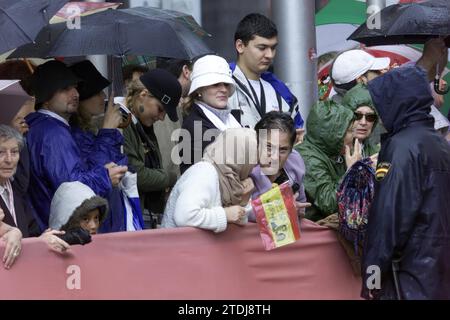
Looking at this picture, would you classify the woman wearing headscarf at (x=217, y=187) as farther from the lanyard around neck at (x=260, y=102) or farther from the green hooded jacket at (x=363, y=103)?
the green hooded jacket at (x=363, y=103)

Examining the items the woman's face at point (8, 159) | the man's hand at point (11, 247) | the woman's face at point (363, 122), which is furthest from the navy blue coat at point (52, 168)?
the woman's face at point (363, 122)

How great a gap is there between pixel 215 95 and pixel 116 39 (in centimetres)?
77

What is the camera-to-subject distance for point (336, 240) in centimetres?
820

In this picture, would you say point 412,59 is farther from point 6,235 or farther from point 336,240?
point 6,235

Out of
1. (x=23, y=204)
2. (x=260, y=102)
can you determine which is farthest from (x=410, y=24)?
(x=23, y=204)

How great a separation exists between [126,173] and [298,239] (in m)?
1.22

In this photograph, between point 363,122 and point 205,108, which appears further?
point 363,122

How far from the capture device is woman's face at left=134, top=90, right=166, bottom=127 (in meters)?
8.55

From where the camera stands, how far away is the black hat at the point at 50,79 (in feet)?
26.0

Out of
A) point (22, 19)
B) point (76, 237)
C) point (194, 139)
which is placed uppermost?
point (22, 19)

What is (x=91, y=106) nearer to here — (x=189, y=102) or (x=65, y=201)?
(x=189, y=102)

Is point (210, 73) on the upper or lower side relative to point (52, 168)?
upper

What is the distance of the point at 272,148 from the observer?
7941 millimetres

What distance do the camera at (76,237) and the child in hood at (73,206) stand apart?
1.22 ft
